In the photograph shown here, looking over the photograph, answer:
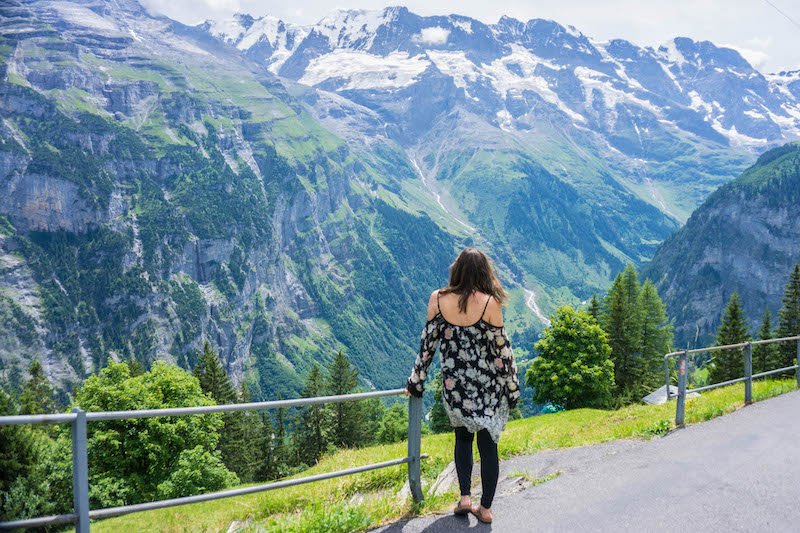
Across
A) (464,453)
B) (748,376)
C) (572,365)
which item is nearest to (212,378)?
(572,365)

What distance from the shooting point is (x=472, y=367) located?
7.49 m

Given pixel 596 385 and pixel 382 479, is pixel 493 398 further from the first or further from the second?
pixel 596 385

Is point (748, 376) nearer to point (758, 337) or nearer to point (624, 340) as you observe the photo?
point (624, 340)

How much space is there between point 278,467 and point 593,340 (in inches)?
1519

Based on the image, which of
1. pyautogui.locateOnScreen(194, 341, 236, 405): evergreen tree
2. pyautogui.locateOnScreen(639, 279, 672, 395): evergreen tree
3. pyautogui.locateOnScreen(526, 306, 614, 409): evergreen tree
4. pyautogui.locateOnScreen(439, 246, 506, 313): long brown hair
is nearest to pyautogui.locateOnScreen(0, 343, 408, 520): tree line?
pyautogui.locateOnScreen(194, 341, 236, 405): evergreen tree

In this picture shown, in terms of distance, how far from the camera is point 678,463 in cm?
1070

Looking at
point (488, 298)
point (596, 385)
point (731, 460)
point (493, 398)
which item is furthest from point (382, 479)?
point (596, 385)

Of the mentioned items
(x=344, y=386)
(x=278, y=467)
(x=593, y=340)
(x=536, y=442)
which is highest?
(x=536, y=442)

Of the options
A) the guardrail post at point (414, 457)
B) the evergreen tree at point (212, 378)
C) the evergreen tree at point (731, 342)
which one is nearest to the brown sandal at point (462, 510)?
the guardrail post at point (414, 457)

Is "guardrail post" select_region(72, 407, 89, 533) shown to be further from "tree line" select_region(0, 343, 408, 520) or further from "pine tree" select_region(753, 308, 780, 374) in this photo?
"pine tree" select_region(753, 308, 780, 374)

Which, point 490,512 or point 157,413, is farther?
point 490,512

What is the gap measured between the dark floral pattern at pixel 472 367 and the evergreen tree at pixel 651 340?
176 ft

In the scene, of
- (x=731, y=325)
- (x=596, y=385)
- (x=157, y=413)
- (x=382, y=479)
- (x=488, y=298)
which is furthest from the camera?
(x=731, y=325)

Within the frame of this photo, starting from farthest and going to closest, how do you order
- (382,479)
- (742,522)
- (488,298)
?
1. (382,479)
2. (742,522)
3. (488,298)
